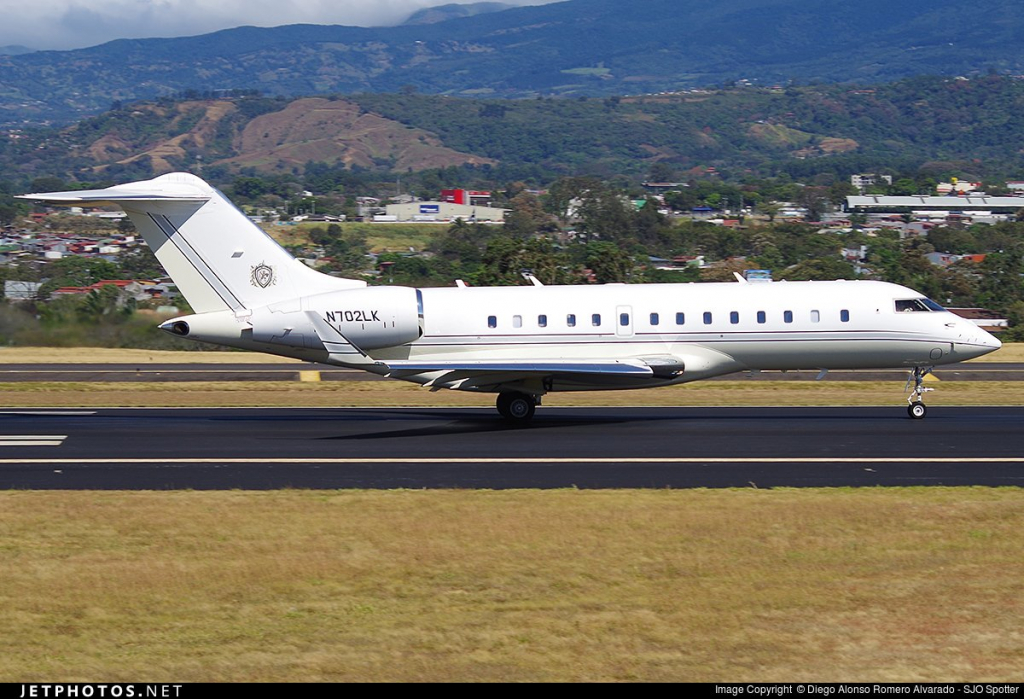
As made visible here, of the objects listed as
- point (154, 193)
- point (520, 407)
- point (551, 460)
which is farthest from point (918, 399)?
point (154, 193)

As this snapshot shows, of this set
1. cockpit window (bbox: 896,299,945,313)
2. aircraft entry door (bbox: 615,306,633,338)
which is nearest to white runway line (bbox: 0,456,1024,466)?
aircraft entry door (bbox: 615,306,633,338)

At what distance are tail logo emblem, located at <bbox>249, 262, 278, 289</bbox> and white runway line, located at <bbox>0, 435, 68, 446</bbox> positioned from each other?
502cm

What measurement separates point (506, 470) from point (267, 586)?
26.4ft

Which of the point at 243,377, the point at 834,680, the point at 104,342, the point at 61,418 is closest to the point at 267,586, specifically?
the point at 834,680

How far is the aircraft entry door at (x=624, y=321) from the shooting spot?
27078 mm

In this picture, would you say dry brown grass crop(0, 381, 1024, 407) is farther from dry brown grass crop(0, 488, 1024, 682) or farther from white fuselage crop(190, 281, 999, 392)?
dry brown grass crop(0, 488, 1024, 682)

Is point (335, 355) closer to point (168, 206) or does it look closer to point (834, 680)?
point (168, 206)

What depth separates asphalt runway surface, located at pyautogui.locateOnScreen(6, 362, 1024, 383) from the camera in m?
38.4

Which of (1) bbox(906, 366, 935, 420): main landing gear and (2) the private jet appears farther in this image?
(1) bbox(906, 366, 935, 420): main landing gear

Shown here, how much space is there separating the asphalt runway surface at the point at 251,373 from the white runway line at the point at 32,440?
12965 mm

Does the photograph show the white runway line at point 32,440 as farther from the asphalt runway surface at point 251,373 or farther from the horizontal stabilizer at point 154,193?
the asphalt runway surface at point 251,373

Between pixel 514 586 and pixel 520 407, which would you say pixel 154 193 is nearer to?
pixel 520 407

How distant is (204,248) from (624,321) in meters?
9.09

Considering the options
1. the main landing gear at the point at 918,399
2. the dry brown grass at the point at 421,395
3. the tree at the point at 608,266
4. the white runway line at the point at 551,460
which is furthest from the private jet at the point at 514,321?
the tree at the point at 608,266
